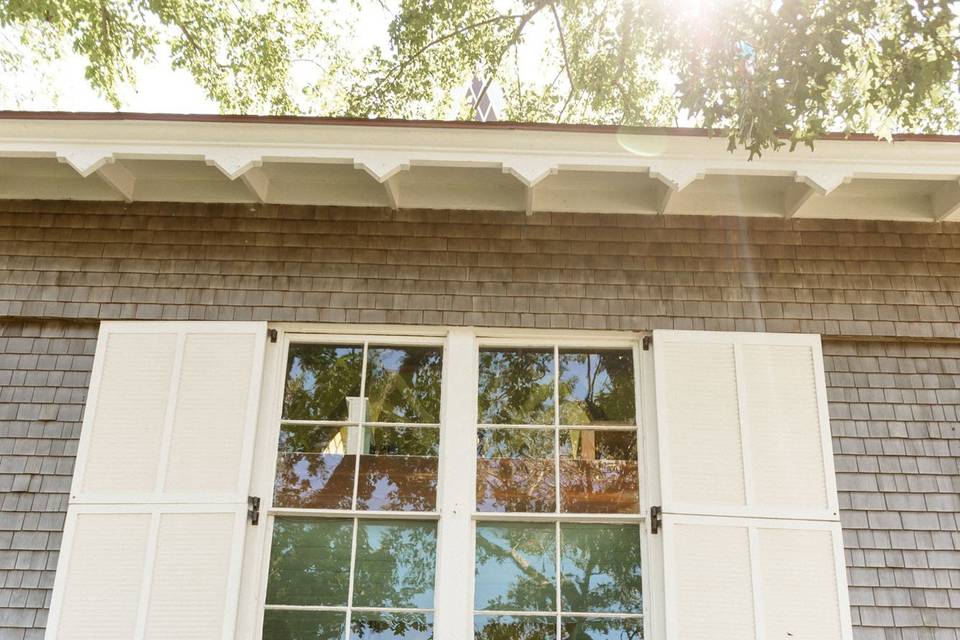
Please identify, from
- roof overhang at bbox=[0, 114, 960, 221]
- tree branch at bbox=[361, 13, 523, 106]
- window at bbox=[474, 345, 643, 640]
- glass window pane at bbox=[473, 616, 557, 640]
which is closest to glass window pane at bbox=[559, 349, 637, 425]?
window at bbox=[474, 345, 643, 640]

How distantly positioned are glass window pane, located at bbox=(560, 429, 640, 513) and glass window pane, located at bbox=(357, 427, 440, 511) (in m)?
0.61

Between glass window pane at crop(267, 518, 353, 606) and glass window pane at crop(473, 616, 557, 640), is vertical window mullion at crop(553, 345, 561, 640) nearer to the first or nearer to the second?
glass window pane at crop(473, 616, 557, 640)

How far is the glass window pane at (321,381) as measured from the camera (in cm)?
407

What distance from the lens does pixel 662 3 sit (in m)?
4.81

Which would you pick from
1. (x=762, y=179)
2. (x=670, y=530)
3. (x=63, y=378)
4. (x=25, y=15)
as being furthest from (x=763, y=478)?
(x=25, y=15)

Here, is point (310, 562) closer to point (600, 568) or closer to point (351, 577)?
point (351, 577)

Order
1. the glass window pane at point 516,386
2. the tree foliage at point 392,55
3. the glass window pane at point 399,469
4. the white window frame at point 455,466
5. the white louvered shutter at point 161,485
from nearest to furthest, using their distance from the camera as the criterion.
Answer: the white louvered shutter at point 161,485
the white window frame at point 455,466
the glass window pane at point 399,469
the glass window pane at point 516,386
the tree foliage at point 392,55

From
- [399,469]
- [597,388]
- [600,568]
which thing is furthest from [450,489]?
[597,388]

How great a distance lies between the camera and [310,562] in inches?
149

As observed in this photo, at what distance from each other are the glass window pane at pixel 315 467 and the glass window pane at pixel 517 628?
0.80 meters

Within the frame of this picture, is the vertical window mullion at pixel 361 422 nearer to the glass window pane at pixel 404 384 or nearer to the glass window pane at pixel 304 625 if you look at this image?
the glass window pane at pixel 404 384

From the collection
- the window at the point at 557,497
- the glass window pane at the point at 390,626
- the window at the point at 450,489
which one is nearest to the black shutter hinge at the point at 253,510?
the window at the point at 450,489

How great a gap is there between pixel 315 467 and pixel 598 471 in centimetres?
130

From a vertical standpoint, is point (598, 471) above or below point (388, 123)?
below
